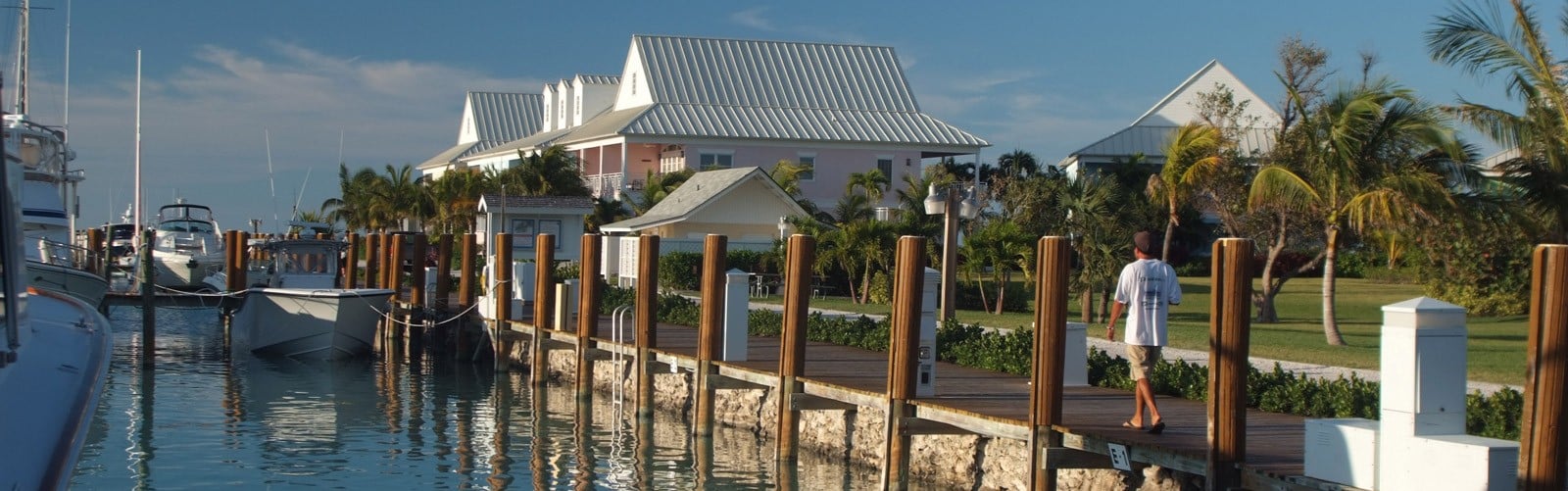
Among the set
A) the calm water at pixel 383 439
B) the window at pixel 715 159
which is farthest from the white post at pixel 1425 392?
the window at pixel 715 159

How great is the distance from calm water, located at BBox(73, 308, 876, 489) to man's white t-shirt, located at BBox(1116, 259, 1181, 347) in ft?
15.6

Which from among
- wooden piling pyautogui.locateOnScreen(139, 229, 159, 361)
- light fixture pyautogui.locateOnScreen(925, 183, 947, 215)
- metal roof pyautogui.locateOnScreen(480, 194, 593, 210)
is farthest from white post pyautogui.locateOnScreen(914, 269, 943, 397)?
metal roof pyautogui.locateOnScreen(480, 194, 593, 210)

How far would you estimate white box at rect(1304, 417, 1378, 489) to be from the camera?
870 cm

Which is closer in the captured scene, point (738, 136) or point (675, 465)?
point (675, 465)

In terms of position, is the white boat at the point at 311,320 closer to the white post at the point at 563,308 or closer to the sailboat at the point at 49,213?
the sailboat at the point at 49,213

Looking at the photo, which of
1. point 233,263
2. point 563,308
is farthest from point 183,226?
point 563,308

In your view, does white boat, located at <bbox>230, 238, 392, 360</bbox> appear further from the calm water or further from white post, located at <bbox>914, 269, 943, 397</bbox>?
white post, located at <bbox>914, 269, 943, 397</bbox>

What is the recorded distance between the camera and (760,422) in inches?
750

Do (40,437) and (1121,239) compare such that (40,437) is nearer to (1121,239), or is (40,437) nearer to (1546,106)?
(1546,106)

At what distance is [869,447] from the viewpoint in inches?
627

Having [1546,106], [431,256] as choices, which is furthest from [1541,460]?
[431,256]

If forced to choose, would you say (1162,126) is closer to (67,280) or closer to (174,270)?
(174,270)

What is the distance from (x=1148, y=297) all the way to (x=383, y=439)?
11.6 meters

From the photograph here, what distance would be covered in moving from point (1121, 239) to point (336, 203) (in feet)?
170
